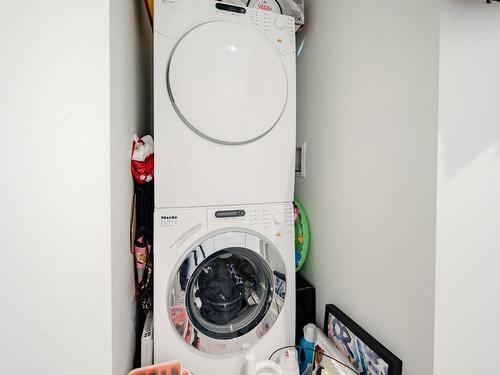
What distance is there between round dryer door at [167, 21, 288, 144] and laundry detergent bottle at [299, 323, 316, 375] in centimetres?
98

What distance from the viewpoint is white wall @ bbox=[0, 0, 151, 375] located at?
62 cm

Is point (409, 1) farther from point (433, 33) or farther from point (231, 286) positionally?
point (231, 286)

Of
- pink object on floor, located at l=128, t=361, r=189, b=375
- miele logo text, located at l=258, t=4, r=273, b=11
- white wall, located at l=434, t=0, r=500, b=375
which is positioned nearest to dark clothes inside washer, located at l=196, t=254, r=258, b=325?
pink object on floor, located at l=128, t=361, r=189, b=375

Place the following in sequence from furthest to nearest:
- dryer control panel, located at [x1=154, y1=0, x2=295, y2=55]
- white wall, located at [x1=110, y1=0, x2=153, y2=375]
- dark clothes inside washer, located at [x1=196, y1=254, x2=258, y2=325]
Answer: dark clothes inside washer, located at [x1=196, y1=254, x2=258, y2=325]
dryer control panel, located at [x1=154, y1=0, x2=295, y2=55]
white wall, located at [x1=110, y1=0, x2=153, y2=375]

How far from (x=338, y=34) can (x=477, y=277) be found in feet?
3.56

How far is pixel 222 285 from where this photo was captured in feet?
4.05

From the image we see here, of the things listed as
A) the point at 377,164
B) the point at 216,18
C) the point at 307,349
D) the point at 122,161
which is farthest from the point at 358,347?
the point at 216,18

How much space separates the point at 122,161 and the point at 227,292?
0.80 m

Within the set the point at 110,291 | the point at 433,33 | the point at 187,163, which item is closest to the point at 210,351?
the point at 110,291

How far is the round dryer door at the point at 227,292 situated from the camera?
1.06 m

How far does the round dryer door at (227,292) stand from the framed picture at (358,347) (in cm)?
25

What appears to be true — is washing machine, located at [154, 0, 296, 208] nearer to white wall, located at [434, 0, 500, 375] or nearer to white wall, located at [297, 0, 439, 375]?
white wall, located at [297, 0, 439, 375]

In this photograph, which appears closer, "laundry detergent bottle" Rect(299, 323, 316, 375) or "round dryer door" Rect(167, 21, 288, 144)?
"round dryer door" Rect(167, 21, 288, 144)

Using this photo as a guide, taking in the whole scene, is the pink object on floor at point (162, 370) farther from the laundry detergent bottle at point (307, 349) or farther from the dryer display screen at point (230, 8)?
the dryer display screen at point (230, 8)
